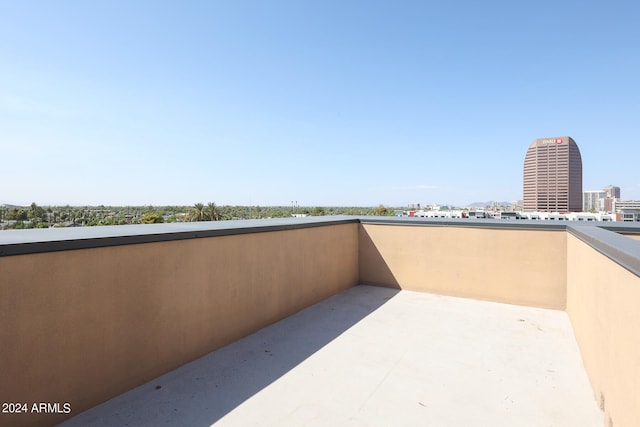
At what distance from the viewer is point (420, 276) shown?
17.5 ft

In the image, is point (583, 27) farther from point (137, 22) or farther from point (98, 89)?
point (98, 89)

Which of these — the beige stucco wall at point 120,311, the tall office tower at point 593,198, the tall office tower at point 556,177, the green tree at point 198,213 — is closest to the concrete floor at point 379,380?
the beige stucco wall at point 120,311

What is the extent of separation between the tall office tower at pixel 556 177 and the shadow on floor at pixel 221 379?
336 feet

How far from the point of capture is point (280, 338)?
3428 millimetres

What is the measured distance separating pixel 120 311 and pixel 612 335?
3.37 meters

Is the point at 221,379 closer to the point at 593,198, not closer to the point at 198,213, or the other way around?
the point at 198,213

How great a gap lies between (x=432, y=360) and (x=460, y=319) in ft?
4.68

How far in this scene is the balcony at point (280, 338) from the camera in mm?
1841

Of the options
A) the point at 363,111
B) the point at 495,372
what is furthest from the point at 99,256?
the point at 363,111

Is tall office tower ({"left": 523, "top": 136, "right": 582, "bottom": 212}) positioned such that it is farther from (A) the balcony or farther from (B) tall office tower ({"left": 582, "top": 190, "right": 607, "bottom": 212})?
(A) the balcony

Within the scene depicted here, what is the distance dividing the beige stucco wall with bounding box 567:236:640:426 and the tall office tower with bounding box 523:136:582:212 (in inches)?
4004

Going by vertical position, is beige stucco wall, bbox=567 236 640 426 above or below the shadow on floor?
above

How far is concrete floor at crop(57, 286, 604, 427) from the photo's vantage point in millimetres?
2035

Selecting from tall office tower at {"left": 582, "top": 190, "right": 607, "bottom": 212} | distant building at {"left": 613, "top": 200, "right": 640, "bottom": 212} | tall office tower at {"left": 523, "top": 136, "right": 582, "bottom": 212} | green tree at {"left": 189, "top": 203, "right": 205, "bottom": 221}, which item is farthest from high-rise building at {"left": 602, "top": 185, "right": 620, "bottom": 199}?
green tree at {"left": 189, "top": 203, "right": 205, "bottom": 221}
